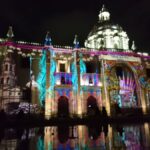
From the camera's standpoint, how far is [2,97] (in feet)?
88.4

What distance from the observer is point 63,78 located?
102ft

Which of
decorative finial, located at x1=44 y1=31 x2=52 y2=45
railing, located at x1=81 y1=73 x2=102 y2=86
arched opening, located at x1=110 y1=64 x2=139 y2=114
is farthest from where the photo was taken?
arched opening, located at x1=110 y1=64 x2=139 y2=114

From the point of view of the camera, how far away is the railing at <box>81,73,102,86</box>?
3163cm

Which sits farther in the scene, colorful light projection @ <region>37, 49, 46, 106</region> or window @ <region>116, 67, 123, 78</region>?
window @ <region>116, 67, 123, 78</region>

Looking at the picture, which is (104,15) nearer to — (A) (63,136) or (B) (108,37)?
(B) (108,37)

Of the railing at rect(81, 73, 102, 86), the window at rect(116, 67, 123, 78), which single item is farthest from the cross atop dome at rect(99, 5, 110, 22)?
the railing at rect(81, 73, 102, 86)

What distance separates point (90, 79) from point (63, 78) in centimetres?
407

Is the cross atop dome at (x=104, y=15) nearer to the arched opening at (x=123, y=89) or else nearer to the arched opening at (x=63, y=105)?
the arched opening at (x=123, y=89)

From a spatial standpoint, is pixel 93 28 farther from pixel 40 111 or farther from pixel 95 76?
pixel 40 111

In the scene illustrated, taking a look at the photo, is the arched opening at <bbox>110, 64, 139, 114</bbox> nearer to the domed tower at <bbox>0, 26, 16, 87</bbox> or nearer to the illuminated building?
the illuminated building

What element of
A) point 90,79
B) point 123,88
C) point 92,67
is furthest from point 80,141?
point 123,88

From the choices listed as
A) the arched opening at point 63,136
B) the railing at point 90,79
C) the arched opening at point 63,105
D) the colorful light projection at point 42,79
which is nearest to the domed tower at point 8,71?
the colorful light projection at point 42,79

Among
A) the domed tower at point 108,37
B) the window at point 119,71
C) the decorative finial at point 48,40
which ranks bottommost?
the window at point 119,71

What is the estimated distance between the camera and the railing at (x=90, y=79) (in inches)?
1245
